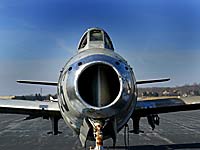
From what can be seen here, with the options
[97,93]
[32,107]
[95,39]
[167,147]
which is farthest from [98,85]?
[167,147]

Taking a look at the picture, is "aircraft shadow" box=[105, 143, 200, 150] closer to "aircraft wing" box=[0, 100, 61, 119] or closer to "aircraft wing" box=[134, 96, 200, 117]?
"aircraft wing" box=[134, 96, 200, 117]

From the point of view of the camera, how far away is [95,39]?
8297 mm

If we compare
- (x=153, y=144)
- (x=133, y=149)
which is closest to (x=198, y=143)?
(x=153, y=144)

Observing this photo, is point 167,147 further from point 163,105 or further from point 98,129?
point 98,129

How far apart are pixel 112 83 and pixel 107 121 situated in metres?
0.69

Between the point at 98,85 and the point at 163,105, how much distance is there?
13.8 feet

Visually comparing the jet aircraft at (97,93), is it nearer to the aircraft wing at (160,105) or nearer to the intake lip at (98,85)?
the intake lip at (98,85)

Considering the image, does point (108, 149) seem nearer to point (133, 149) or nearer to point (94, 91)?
point (133, 149)

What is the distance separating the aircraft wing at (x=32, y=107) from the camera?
32.8 feet

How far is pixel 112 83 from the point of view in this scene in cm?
655

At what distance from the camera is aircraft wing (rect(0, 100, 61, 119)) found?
1001 centimetres

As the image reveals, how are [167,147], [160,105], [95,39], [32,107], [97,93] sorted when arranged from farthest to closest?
[167,147], [32,107], [160,105], [95,39], [97,93]

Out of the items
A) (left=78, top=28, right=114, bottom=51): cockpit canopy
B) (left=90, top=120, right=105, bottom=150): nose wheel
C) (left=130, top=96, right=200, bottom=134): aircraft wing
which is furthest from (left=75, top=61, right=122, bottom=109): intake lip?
(left=130, top=96, right=200, bottom=134): aircraft wing

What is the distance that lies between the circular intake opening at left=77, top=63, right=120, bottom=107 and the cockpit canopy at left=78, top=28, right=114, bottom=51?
56.5 inches
